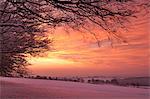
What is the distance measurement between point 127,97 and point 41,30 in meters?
4.94

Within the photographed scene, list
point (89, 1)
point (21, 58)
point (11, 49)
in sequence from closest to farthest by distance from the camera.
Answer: point (89, 1), point (11, 49), point (21, 58)

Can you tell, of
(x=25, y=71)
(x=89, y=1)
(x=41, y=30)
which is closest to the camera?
(x=89, y=1)

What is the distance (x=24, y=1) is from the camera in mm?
10297

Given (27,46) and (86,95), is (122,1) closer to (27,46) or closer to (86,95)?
A: (86,95)

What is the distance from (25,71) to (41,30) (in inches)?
700

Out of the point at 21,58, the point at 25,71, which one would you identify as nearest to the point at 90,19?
the point at 21,58

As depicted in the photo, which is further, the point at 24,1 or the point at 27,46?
the point at 27,46

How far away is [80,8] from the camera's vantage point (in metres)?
10.1

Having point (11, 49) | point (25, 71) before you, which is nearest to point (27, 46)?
point (11, 49)

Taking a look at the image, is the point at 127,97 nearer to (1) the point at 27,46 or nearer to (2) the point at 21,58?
(1) the point at 27,46

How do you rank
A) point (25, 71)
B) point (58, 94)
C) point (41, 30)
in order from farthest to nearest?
point (25, 71), point (41, 30), point (58, 94)

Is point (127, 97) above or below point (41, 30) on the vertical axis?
below

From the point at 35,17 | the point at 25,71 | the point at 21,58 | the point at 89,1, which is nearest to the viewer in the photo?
the point at 89,1

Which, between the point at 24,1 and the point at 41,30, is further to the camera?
the point at 41,30
